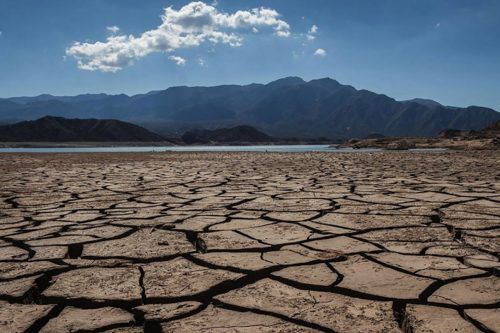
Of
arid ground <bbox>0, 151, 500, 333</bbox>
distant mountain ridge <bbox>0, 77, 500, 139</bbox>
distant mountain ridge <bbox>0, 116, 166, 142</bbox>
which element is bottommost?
arid ground <bbox>0, 151, 500, 333</bbox>

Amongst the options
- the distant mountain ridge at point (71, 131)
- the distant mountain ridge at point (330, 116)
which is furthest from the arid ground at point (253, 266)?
the distant mountain ridge at point (330, 116)

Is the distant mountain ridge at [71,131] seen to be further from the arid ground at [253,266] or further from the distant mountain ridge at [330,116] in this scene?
the arid ground at [253,266]

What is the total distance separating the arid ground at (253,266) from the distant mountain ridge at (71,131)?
5427 centimetres

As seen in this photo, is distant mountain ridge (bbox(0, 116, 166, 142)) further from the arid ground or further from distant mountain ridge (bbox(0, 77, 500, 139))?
the arid ground

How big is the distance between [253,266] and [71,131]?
59.1 m

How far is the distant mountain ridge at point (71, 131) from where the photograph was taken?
5288 cm

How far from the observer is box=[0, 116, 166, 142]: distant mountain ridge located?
52875 mm

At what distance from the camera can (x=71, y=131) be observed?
5641 centimetres

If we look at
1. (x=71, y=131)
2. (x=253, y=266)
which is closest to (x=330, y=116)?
(x=71, y=131)

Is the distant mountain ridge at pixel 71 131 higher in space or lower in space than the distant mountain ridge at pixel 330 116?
lower

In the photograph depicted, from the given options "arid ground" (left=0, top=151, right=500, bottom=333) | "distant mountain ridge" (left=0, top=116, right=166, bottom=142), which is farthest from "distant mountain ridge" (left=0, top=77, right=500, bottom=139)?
"arid ground" (left=0, top=151, right=500, bottom=333)

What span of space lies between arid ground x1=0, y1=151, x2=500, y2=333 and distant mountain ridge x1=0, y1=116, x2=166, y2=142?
178 feet

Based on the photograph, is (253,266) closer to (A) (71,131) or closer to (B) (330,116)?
(A) (71,131)

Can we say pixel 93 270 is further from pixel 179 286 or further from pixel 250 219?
pixel 250 219
